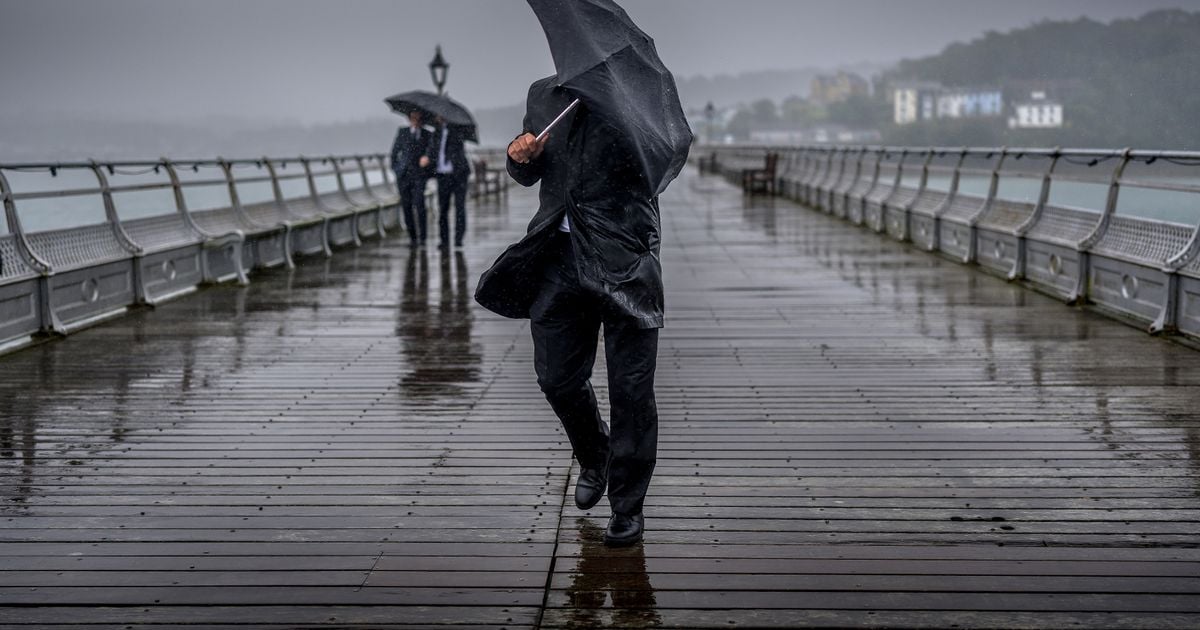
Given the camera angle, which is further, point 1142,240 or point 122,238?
point 122,238

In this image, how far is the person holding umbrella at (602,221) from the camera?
4.47 metres

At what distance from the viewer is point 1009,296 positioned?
12.6 meters

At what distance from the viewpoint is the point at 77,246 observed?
1091 cm

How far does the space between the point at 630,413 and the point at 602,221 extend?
72 centimetres

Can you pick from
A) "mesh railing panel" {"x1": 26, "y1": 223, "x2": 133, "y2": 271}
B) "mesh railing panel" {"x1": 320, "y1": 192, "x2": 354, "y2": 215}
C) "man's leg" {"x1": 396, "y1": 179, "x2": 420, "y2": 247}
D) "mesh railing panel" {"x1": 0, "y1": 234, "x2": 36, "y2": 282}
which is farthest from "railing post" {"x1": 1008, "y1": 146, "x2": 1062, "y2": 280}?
"mesh railing panel" {"x1": 320, "y1": 192, "x2": 354, "y2": 215}

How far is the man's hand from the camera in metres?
4.46

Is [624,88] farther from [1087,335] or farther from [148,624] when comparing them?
[1087,335]

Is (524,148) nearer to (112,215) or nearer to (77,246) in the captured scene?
(77,246)

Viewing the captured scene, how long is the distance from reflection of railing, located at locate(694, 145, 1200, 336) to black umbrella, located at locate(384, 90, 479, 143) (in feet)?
21.8

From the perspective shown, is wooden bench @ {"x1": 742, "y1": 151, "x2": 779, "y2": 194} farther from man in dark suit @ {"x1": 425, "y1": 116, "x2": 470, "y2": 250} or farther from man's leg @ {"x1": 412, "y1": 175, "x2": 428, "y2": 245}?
man in dark suit @ {"x1": 425, "y1": 116, "x2": 470, "y2": 250}

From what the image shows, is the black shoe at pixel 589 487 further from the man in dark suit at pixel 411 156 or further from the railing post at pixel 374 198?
the railing post at pixel 374 198

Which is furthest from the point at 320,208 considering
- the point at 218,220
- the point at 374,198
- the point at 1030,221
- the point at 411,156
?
the point at 1030,221

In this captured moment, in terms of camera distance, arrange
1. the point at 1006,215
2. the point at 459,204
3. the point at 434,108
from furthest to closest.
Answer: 1. the point at 459,204
2. the point at 434,108
3. the point at 1006,215

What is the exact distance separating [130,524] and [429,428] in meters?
2.08
